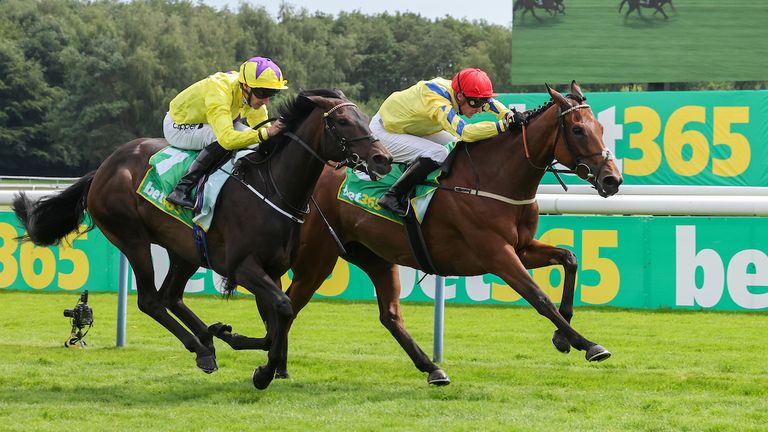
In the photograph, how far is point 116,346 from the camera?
8.46 meters

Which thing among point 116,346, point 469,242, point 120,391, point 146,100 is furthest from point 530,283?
point 146,100

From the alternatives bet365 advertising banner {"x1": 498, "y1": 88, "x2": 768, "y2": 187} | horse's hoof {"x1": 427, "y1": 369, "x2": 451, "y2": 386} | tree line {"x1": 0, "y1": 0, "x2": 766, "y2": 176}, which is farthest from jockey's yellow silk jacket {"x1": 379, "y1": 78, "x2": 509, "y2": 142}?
tree line {"x1": 0, "y1": 0, "x2": 766, "y2": 176}

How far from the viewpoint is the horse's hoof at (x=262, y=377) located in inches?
245

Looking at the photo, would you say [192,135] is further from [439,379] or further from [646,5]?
[646,5]

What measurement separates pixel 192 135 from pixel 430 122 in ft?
4.67

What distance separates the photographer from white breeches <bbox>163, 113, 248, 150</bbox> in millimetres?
6930

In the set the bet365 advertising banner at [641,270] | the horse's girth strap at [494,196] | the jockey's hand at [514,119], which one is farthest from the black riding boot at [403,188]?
the bet365 advertising banner at [641,270]

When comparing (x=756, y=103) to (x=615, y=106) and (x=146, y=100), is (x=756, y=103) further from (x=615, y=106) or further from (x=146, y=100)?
(x=146, y=100)

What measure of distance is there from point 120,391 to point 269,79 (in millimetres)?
1893

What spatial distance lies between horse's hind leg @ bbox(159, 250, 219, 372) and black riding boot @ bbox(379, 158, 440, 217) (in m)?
1.26

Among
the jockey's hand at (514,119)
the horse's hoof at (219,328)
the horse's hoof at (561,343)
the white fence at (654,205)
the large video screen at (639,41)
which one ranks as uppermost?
the large video screen at (639,41)

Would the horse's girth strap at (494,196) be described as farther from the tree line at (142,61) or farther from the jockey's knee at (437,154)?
the tree line at (142,61)

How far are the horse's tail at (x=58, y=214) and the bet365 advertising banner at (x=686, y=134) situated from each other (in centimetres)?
1153

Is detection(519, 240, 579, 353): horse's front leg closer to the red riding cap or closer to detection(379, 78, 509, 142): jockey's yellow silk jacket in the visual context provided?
detection(379, 78, 509, 142): jockey's yellow silk jacket
